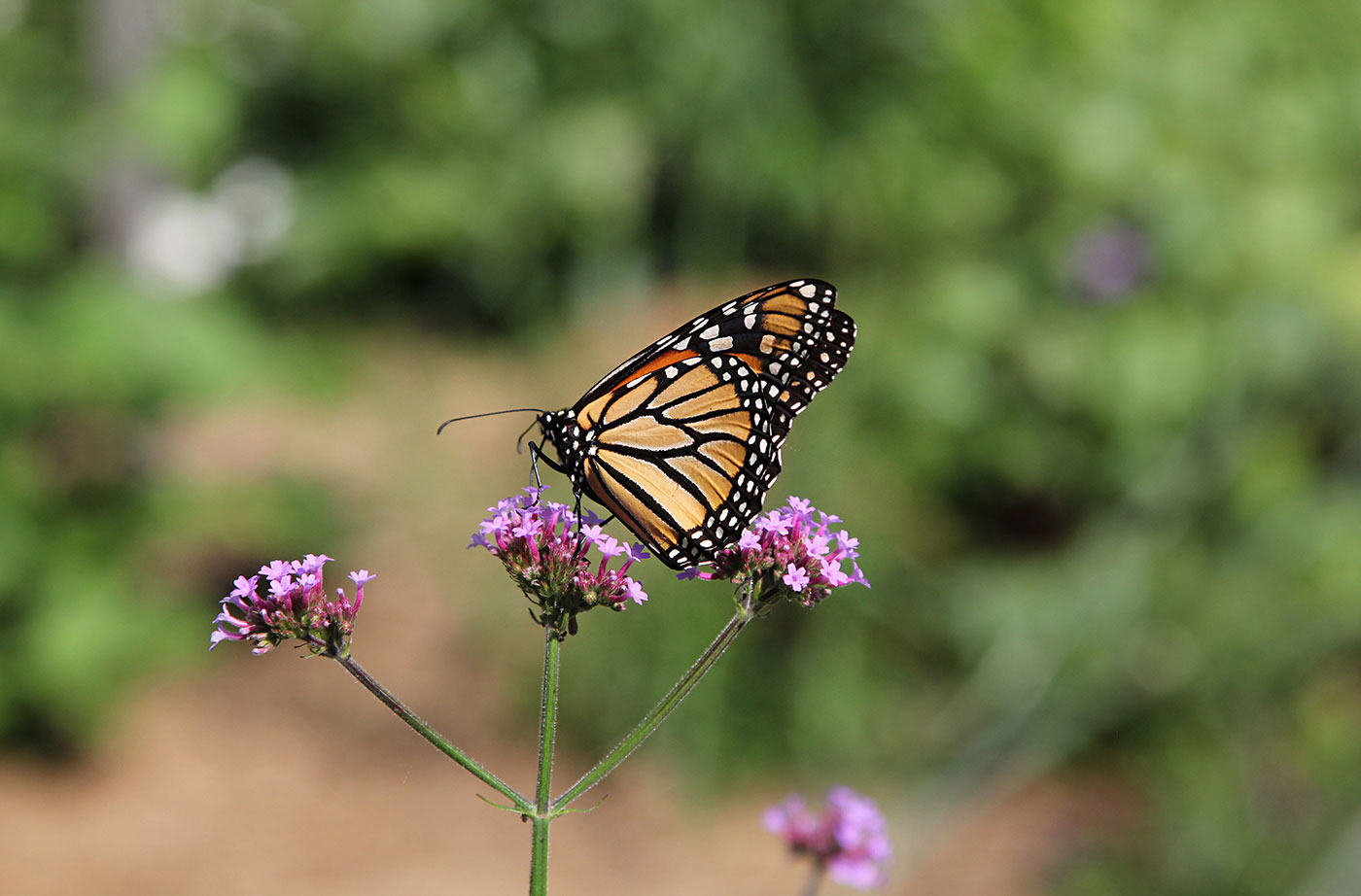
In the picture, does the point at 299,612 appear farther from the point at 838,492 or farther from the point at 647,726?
the point at 838,492

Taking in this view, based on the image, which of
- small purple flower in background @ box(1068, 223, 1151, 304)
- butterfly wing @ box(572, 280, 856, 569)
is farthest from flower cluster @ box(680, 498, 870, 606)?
small purple flower in background @ box(1068, 223, 1151, 304)

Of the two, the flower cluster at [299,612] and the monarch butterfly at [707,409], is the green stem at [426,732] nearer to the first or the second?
the flower cluster at [299,612]

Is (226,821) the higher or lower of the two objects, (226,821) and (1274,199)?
the lower

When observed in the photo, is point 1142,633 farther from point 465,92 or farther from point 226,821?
point 465,92

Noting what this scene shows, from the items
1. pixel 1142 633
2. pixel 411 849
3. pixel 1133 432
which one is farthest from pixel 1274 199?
pixel 411 849

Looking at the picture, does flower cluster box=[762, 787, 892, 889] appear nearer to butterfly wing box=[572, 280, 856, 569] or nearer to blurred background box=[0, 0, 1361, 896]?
butterfly wing box=[572, 280, 856, 569]

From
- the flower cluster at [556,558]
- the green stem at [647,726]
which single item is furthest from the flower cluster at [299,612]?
the green stem at [647,726]

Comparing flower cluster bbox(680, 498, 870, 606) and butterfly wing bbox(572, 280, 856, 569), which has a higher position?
butterfly wing bbox(572, 280, 856, 569)
